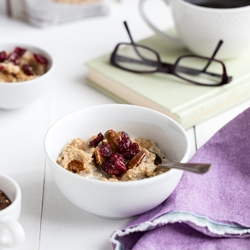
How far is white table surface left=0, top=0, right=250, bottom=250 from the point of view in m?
1.04

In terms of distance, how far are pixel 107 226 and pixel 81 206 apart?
66 millimetres

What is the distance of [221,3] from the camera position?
1.54 m

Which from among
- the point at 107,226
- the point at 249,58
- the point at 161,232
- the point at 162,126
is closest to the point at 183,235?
the point at 161,232

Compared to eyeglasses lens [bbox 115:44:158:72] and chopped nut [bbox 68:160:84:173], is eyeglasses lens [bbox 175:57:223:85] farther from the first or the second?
chopped nut [bbox 68:160:84:173]

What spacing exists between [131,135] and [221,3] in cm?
54

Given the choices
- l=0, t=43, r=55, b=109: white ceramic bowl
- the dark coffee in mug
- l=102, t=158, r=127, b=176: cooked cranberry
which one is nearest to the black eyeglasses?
the dark coffee in mug

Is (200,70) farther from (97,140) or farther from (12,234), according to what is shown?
(12,234)

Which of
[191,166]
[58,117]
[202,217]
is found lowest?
[58,117]

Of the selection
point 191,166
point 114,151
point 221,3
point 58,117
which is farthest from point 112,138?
point 221,3

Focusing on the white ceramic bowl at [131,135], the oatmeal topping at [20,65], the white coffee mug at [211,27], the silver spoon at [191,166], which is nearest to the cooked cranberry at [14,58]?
the oatmeal topping at [20,65]

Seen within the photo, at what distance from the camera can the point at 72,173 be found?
3.22 ft

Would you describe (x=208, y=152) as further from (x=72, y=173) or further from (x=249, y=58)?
(x=249, y=58)

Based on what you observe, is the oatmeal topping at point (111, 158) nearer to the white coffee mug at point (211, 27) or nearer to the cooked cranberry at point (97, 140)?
the cooked cranberry at point (97, 140)

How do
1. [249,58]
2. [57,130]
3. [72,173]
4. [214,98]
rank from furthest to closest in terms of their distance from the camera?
1. [249,58]
2. [214,98]
3. [57,130]
4. [72,173]
